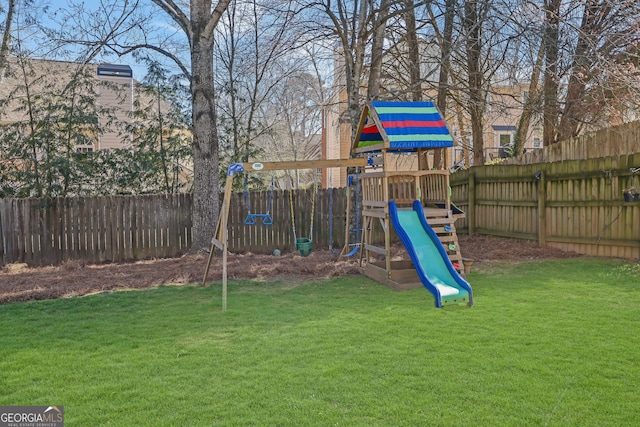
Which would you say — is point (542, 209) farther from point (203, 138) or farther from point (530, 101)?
point (203, 138)

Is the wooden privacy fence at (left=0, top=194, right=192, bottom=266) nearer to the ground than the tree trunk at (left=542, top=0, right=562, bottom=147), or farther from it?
nearer to the ground

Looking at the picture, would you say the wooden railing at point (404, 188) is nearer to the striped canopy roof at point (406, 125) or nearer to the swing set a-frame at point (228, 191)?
the striped canopy roof at point (406, 125)

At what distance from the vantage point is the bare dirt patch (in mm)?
7449

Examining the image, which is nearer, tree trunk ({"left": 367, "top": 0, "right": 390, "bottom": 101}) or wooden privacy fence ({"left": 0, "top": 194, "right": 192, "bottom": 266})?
wooden privacy fence ({"left": 0, "top": 194, "right": 192, "bottom": 266})

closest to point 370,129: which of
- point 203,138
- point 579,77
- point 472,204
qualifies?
point 203,138

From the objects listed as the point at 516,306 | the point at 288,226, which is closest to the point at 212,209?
the point at 288,226

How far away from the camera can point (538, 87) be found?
513 inches

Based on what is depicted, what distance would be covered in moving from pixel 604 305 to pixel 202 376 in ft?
14.6

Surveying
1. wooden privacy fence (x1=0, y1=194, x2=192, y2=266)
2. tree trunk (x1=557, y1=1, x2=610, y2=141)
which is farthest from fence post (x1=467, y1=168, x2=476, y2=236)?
wooden privacy fence (x1=0, y1=194, x2=192, y2=266)

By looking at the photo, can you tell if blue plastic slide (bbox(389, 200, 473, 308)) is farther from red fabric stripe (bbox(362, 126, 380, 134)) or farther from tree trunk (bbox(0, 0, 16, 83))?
tree trunk (bbox(0, 0, 16, 83))

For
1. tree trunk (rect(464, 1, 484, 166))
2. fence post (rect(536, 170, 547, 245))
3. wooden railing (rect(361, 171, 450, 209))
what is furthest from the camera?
tree trunk (rect(464, 1, 484, 166))

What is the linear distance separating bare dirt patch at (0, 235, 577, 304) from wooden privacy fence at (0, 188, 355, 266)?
0.59 meters

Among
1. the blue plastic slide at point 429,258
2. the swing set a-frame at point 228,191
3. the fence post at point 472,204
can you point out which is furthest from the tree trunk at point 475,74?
the swing set a-frame at point 228,191

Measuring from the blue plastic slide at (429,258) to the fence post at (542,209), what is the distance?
3.48m
